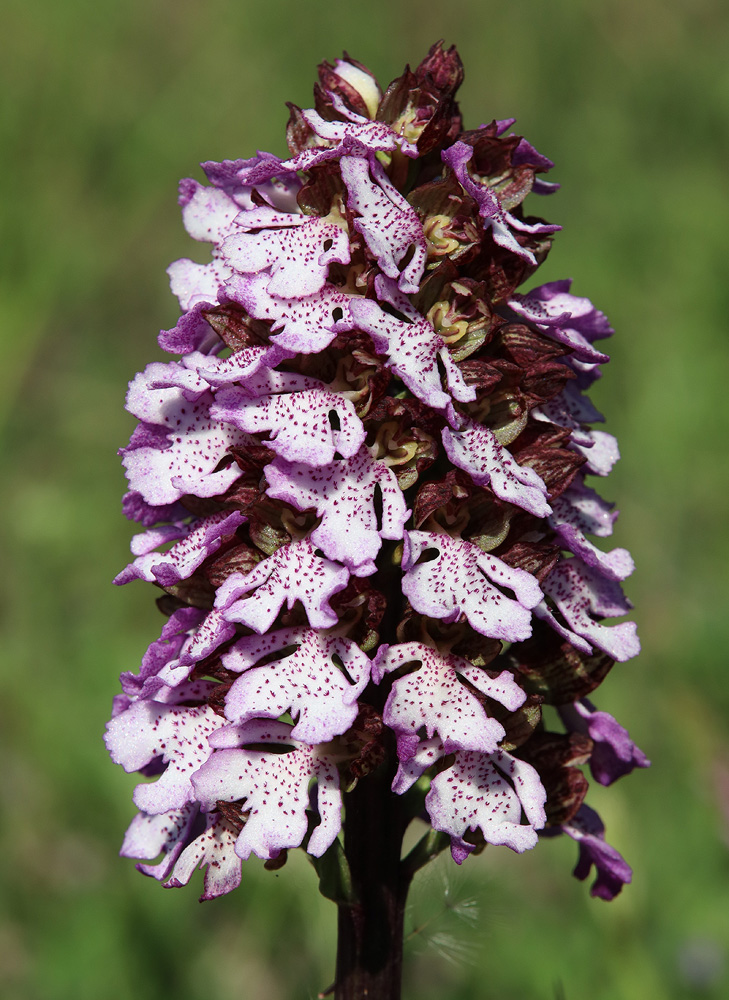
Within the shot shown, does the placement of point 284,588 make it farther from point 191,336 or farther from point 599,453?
point 599,453

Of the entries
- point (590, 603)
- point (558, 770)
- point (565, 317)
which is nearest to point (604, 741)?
point (558, 770)

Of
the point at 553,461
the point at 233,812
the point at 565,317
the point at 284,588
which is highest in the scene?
the point at 565,317

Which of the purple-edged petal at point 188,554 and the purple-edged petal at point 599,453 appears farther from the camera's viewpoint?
the purple-edged petal at point 599,453

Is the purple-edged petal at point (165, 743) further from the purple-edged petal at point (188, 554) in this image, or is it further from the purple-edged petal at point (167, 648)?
the purple-edged petal at point (188, 554)

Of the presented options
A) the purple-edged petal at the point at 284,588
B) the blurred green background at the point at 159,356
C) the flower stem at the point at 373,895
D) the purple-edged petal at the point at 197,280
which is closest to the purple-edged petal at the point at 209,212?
the purple-edged petal at the point at 197,280

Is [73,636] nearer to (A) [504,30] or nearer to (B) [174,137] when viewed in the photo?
(B) [174,137]

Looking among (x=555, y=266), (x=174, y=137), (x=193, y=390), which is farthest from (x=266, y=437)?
(x=174, y=137)


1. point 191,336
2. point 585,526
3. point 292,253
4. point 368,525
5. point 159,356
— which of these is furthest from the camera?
point 159,356
